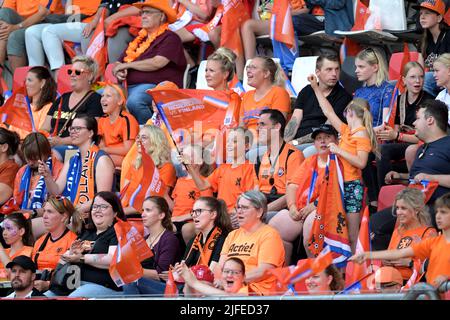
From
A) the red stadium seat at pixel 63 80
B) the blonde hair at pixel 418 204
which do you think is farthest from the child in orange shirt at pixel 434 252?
the red stadium seat at pixel 63 80

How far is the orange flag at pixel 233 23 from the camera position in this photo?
38.8 feet

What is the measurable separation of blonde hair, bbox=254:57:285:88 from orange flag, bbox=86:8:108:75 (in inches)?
96.9

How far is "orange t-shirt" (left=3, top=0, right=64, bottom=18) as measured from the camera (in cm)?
1397

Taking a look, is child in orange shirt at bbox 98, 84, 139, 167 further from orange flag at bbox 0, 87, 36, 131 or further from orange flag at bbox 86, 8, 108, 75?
orange flag at bbox 86, 8, 108, 75

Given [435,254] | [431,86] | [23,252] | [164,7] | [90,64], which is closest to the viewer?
[435,254]

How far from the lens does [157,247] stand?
9391 millimetres

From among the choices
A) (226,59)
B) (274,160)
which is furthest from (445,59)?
(226,59)

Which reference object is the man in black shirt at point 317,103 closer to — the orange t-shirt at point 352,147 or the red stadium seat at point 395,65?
the red stadium seat at point 395,65

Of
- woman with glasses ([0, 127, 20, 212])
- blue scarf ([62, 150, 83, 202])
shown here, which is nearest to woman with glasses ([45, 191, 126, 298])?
blue scarf ([62, 150, 83, 202])

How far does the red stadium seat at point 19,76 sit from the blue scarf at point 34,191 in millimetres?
2174

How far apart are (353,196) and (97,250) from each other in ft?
6.40

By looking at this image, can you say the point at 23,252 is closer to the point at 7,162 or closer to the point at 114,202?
the point at 114,202
